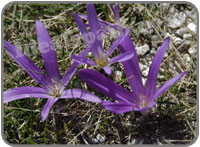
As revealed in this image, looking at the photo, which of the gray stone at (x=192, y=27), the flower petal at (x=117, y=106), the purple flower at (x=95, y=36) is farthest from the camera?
the gray stone at (x=192, y=27)

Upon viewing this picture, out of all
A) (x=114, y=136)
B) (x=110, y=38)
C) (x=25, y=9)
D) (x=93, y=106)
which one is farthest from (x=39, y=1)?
(x=114, y=136)

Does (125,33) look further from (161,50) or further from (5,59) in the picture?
(5,59)

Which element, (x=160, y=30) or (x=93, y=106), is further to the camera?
(x=160, y=30)

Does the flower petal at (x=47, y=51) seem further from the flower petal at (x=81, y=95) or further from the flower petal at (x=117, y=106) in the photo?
the flower petal at (x=117, y=106)

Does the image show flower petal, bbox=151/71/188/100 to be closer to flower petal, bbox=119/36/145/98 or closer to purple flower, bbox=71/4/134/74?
flower petal, bbox=119/36/145/98

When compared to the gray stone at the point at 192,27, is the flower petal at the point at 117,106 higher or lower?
lower

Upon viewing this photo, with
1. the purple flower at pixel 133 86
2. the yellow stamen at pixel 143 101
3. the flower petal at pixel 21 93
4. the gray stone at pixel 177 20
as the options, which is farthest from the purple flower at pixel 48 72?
the gray stone at pixel 177 20

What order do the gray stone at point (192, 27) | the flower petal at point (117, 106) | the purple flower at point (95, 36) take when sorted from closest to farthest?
the flower petal at point (117, 106) → the purple flower at point (95, 36) → the gray stone at point (192, 27)
